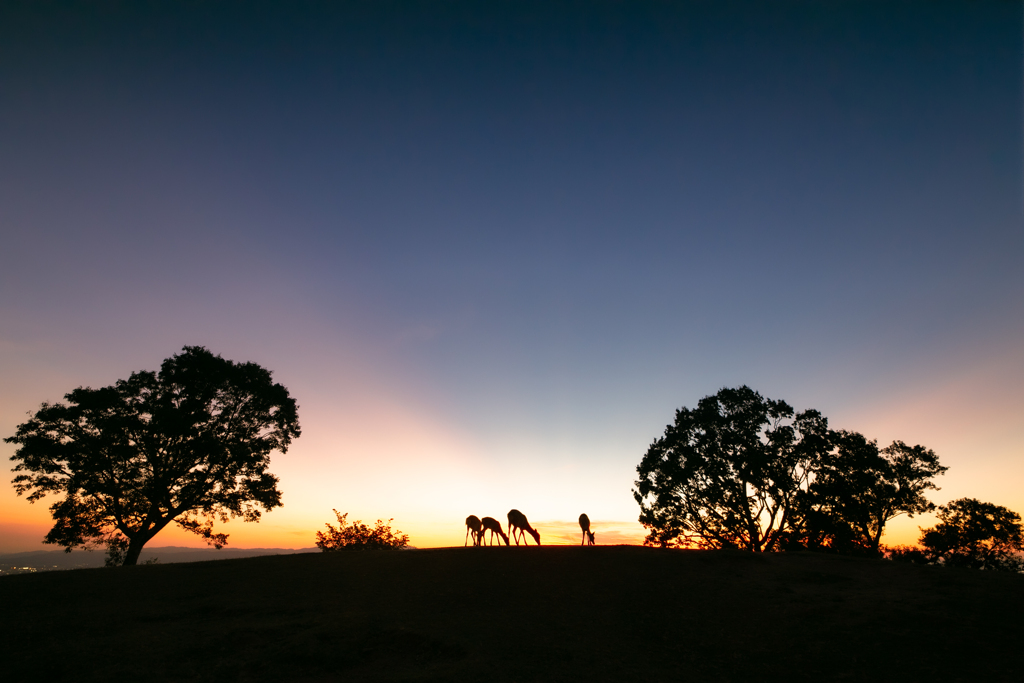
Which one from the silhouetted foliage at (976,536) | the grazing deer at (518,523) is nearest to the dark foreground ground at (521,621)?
the grazing deer at (518,523)

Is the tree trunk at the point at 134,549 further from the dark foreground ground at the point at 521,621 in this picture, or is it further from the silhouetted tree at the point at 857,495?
the silhouetted tree at the point at 857,495

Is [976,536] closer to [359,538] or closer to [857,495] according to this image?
[857,495]

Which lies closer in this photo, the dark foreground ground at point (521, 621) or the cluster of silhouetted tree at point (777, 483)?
the dark foreground ground at point (521, 621)

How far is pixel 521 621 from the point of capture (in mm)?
14836

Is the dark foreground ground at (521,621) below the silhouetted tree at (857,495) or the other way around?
below

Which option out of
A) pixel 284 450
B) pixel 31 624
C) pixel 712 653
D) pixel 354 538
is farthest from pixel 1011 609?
pixel 354 538

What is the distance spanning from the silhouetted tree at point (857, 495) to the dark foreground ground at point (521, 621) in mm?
16333

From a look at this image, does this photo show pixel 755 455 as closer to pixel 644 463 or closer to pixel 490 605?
pixel 644 463

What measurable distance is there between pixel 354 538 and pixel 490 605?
134 ft

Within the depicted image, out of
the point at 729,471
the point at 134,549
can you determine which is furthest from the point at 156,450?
the point at 729,471

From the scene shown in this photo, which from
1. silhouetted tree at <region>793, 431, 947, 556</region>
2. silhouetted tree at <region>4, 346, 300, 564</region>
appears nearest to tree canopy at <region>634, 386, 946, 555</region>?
silhouetted tree at <region>793, 431, 947, 556</region>

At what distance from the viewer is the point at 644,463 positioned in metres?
39.3

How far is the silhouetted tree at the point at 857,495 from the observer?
1399 inches

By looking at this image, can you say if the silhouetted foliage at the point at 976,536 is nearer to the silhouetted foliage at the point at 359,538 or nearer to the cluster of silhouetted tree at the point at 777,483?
the cluster of silhouetted tree at the point at 777,483
